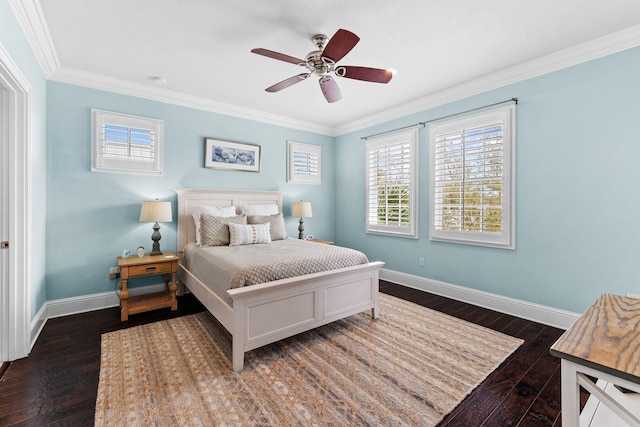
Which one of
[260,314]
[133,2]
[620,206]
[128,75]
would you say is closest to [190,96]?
[128,75]

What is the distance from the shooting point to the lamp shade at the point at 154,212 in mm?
3281

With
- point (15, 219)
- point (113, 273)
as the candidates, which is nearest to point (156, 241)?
point (113, 273)

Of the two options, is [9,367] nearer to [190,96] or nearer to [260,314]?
[260,314]

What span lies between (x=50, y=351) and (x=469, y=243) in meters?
4.36

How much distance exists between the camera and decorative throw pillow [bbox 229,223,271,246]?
137 inches

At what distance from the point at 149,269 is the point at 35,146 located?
5.01ft

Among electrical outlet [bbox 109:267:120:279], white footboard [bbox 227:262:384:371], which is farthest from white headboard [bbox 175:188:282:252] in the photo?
white footboard [bbox 227:262:384:371]

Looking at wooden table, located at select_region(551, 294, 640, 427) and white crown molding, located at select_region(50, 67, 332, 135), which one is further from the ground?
white crown molding, located at select_region(50, 67, 332, 135)

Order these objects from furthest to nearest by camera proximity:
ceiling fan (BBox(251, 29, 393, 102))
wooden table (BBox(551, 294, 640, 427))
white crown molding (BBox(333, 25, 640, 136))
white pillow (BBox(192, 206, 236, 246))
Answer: white pillow (BBox(192, 206, 236, 246)) → white crown molding (BBox(333, 25, 640, 136)) → ceiling fan (BBox(251, 29, 393, 102)) → wooden table (BBox(551, 294, 640, 427))

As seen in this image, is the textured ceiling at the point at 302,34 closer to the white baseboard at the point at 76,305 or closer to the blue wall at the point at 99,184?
the blue wall at the point at 99,184

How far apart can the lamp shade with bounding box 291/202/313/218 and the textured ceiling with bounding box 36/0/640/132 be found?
1851 millimetres

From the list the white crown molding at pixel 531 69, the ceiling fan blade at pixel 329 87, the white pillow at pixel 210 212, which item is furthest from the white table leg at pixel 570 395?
the white pillow at pixel 210 212

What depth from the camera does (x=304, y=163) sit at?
514cm

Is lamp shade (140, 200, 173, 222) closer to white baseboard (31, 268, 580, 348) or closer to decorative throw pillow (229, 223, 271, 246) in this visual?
decorative throw pillow (229, 223, 271, 246)
